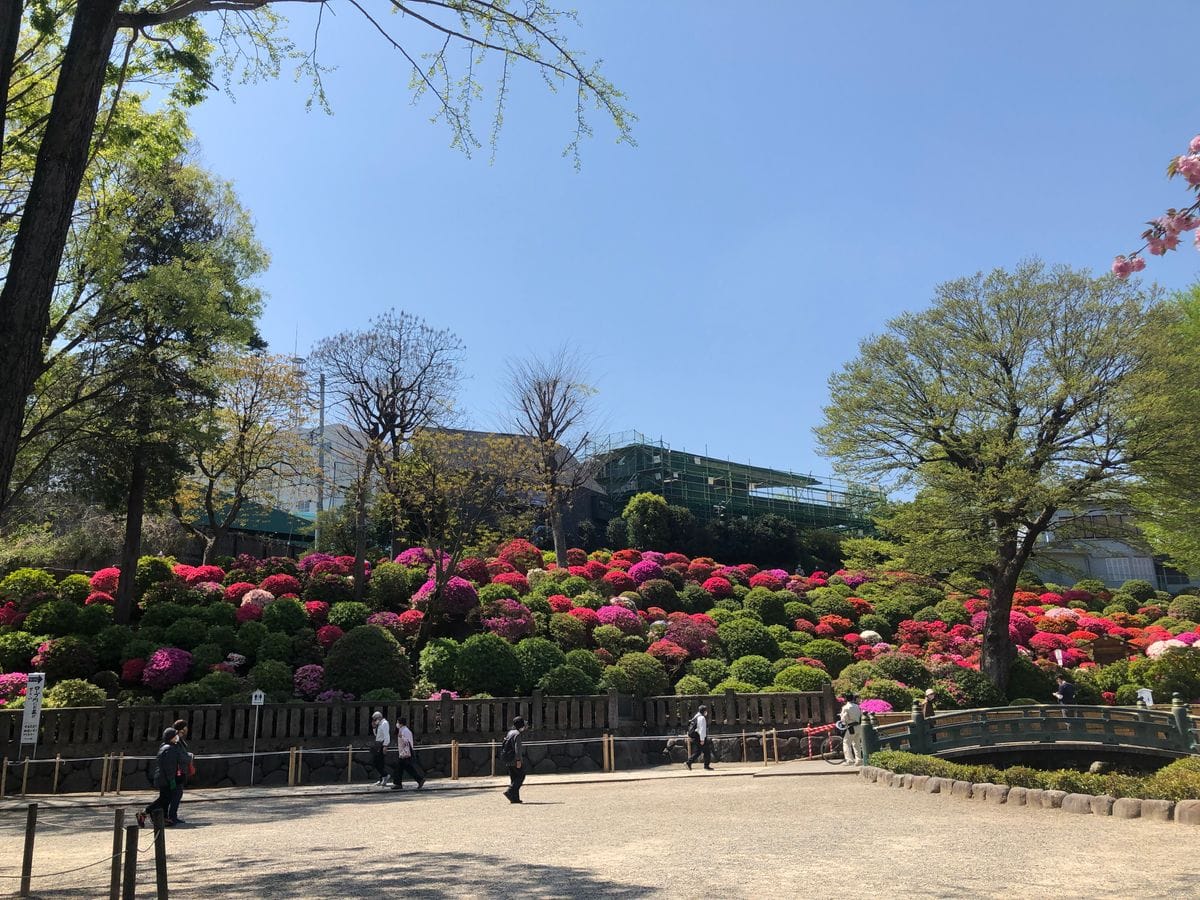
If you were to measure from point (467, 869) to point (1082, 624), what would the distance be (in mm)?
29363

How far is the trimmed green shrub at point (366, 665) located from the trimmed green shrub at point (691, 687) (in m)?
6.96

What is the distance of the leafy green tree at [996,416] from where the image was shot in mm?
21812

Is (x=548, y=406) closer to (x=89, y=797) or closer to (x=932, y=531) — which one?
(x=932, y=531)

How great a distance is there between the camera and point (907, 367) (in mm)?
24156

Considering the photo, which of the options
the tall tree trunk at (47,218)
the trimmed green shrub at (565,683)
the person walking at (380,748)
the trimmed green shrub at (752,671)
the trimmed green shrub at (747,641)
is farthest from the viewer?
the trimmed green shrub at (747,641)

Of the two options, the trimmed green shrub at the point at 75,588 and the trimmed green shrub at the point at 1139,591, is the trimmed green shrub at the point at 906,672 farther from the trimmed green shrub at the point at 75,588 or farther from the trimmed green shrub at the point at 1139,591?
the trimmed green shrub at the point at 75,588

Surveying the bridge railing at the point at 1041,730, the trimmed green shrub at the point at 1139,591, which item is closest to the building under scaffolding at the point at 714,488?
the trimmed green shrub at the point at 1139,591

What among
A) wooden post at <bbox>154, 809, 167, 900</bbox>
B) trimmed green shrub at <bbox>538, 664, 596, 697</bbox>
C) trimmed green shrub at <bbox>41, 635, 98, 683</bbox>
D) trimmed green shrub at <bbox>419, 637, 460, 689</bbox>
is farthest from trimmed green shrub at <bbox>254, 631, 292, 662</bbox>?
wooden post at <bbox>154, 809, 167, 900</bbox>

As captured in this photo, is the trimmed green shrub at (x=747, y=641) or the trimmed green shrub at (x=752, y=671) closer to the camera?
the trimmed green shrub at (x=752, y=671)

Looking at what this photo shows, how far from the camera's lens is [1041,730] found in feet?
60.0

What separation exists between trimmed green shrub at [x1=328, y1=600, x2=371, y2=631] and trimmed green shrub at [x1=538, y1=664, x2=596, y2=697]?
5.82 m

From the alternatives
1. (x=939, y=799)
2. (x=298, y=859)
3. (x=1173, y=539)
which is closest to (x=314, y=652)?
(x=298, y=859)

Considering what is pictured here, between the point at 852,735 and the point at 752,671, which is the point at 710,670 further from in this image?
the point at 852,735

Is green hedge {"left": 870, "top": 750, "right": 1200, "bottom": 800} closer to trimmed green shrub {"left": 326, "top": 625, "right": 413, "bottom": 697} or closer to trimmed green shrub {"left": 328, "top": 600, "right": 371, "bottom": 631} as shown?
trimmed green shrub {"left": 326, "top": 625, "right": 413, "bottom": 697}
